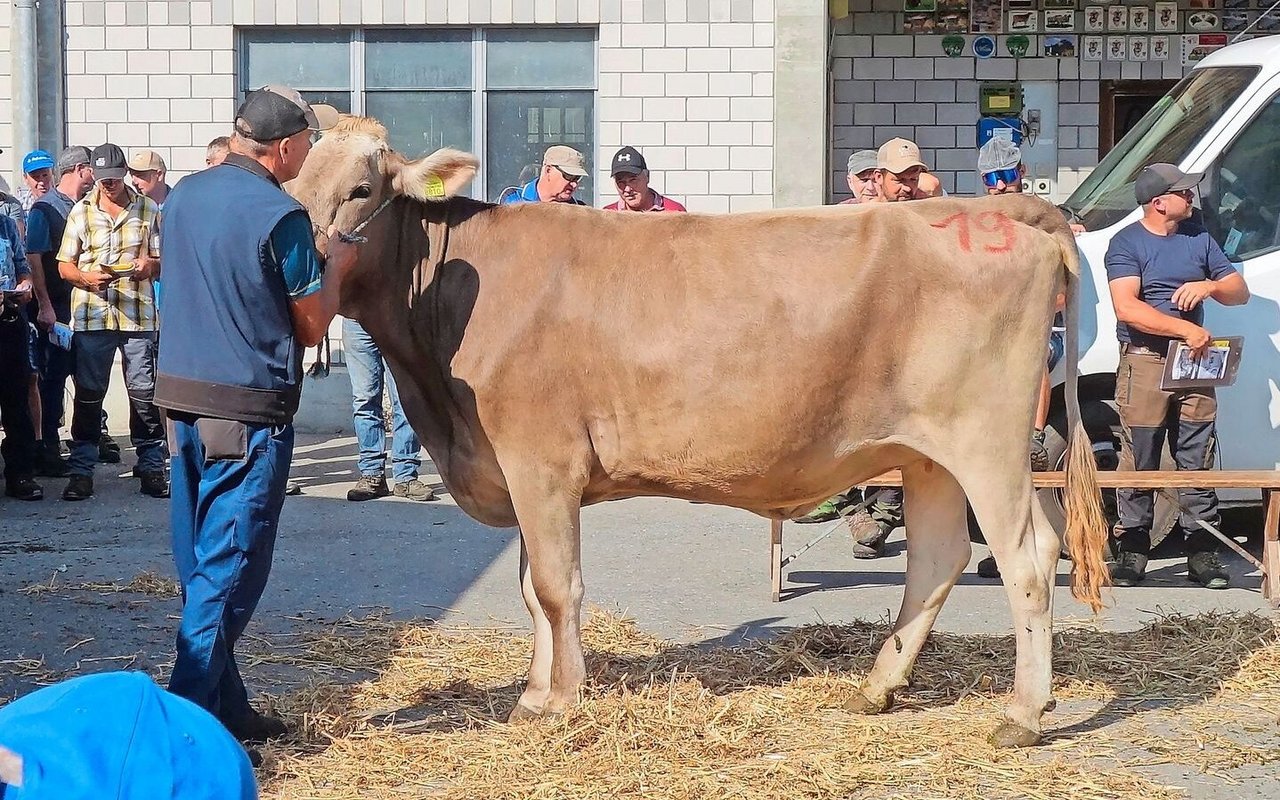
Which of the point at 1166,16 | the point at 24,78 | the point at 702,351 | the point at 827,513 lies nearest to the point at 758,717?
the point at 702,351

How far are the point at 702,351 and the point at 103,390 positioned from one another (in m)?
6.34

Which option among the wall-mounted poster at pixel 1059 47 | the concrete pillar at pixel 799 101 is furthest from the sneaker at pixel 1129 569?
the wall-mounted poster at pixel 1059 47

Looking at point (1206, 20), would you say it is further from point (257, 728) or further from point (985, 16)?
point (257, 728)

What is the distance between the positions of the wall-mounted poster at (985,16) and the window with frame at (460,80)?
12.1 ft

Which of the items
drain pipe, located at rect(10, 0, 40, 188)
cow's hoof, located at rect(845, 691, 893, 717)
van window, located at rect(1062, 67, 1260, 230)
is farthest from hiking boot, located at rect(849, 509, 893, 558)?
drain pipe, located at rect(10, 0, 40, 188)

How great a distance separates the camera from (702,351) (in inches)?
195

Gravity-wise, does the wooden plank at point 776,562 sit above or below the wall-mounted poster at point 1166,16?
below

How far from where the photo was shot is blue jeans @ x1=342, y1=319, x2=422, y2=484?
9789mm

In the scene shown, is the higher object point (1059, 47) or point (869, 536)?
point (1059, 47)

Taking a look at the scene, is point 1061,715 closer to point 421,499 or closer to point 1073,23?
point 421,499

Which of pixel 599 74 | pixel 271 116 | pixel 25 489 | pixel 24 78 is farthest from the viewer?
pixel 599 74

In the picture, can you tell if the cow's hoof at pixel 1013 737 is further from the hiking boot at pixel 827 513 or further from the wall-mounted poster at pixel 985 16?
the wall-mounted poster at pixel 985 16

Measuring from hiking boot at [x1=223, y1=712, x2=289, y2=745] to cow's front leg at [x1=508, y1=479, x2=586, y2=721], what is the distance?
0.78 m

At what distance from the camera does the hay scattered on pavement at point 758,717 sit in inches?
179
